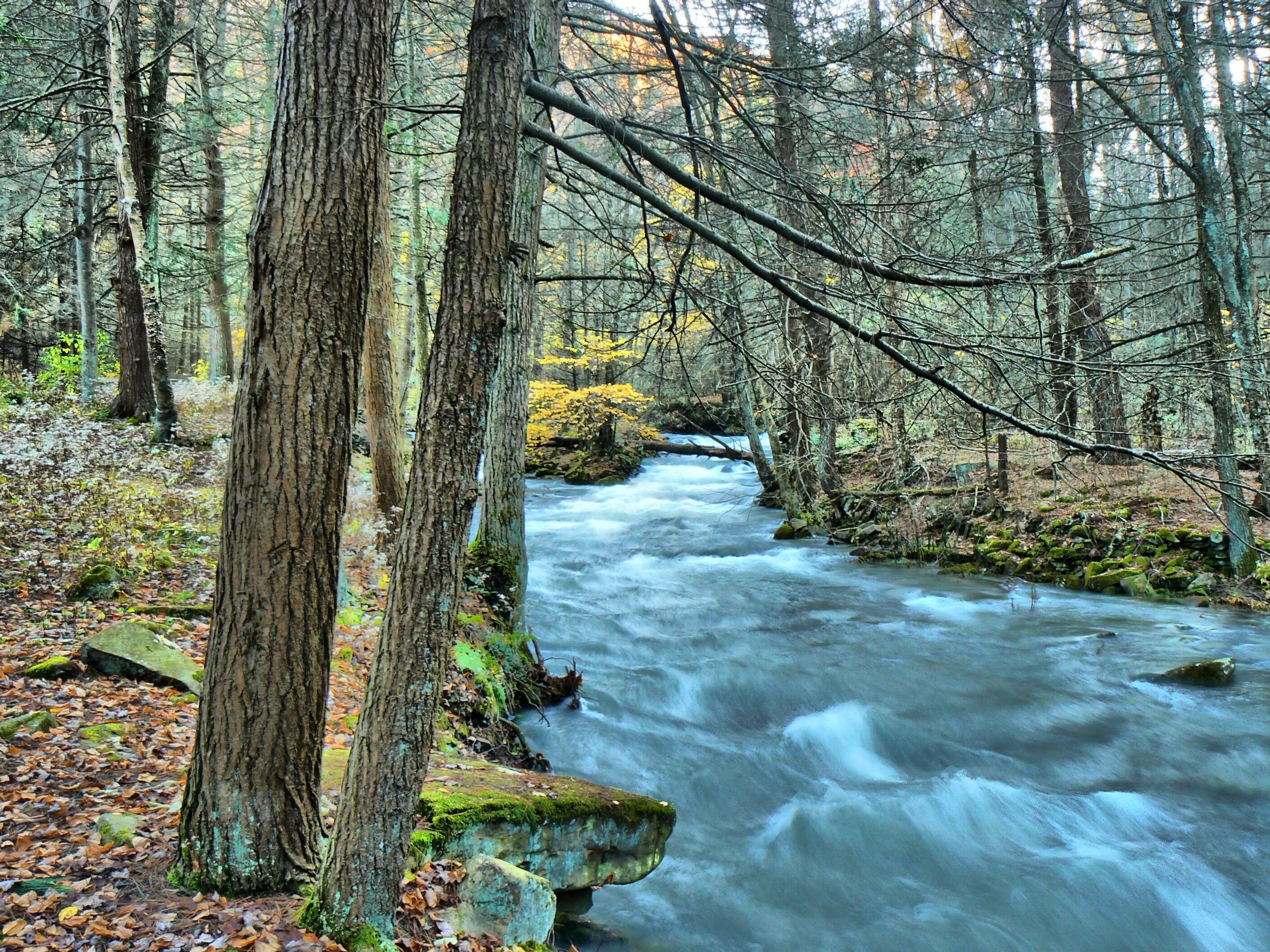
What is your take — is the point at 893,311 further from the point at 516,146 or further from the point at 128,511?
the point at 128,511

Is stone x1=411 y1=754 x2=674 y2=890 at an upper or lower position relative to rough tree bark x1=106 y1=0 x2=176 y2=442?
lower

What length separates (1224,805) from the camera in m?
6.09

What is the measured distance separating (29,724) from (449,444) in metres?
3.56

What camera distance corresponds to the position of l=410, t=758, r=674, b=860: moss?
3.81 metres

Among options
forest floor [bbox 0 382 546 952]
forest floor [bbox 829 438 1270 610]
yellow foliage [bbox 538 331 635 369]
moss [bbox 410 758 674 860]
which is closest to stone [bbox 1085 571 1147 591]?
forest floor [bbox 829 438 1270 610]

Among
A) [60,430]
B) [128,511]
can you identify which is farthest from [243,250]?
[128,511]

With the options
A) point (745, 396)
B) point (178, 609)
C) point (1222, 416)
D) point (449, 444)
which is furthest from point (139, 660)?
point (1222, 416)

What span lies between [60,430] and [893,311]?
12.9 meters

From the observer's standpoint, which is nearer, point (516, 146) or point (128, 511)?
point (516, 146)

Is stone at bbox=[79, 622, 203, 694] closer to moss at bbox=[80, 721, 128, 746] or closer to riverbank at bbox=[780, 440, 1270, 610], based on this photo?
moss at bbox=[80, 721, 128, 746]

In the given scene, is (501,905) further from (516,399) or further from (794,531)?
(794,531)

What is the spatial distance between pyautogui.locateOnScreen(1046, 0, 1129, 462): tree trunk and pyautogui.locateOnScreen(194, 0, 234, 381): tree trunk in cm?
956

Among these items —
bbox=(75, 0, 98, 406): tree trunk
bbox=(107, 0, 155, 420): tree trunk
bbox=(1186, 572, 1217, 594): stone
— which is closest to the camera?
bbox=(107, 0, 155, 420): tree trunk

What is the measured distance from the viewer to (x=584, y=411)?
2108 centimetres
